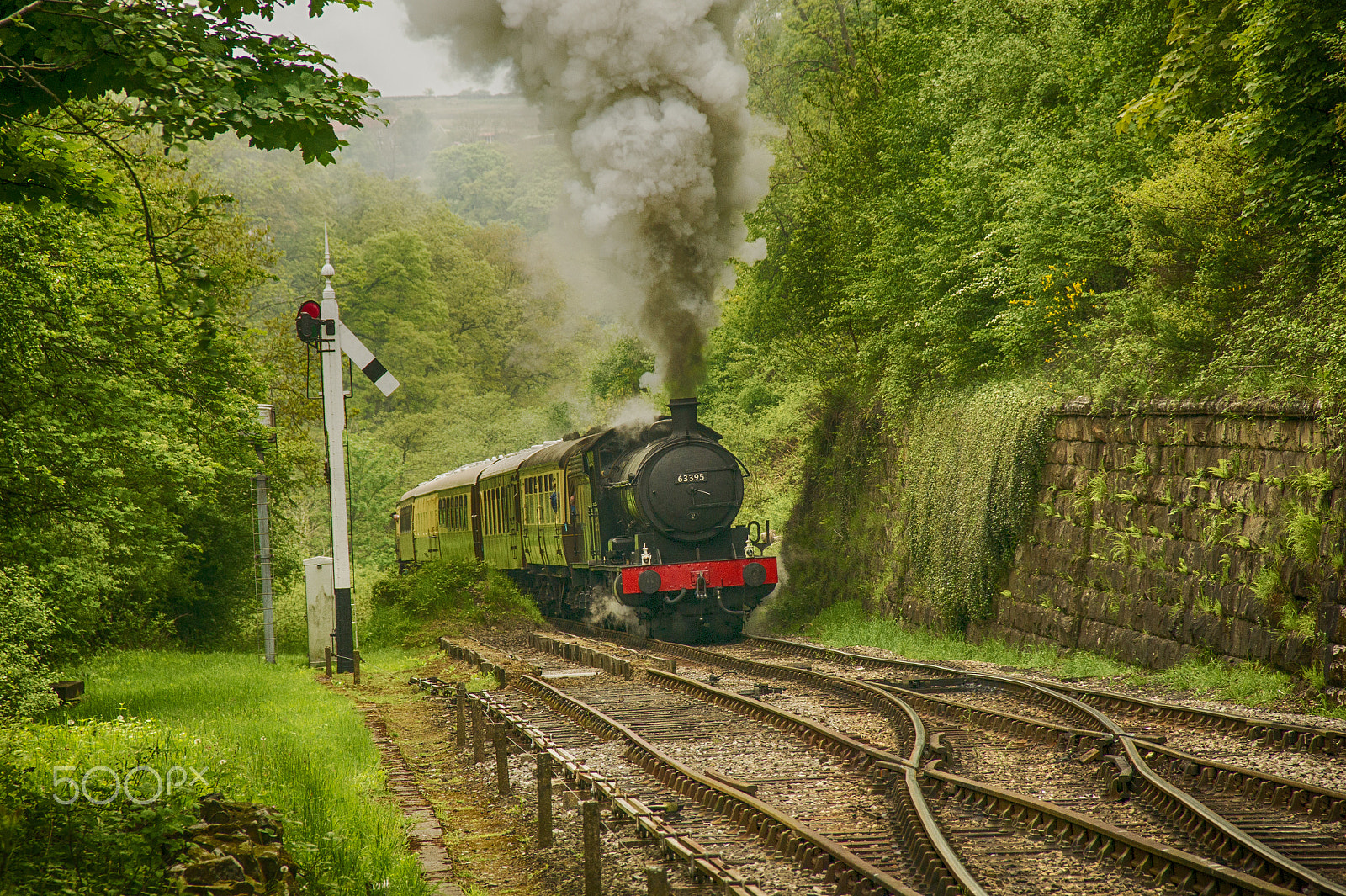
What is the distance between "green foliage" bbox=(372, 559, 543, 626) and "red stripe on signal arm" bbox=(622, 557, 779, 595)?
480 cm

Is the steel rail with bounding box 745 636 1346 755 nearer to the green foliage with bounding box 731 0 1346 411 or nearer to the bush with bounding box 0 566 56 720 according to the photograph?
the green foliage with bounding box 731 0 1346 411

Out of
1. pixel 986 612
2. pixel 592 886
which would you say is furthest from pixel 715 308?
pixel 592 886

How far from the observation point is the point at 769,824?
21.1 ft

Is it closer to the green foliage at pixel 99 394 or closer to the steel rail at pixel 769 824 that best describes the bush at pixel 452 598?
the green foliage at pixel 99 394

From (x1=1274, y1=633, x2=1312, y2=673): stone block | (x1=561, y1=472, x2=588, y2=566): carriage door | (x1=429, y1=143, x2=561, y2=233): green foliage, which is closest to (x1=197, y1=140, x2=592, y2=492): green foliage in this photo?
(x1=429, y1=143, x2=561, y2=233): green foliage

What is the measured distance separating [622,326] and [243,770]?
114ft

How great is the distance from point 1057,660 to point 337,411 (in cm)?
999

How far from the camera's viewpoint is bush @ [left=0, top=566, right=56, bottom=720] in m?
8.22

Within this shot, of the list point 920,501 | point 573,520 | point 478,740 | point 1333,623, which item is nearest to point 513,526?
point 573,520

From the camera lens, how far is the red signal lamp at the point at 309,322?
1454 centimetres

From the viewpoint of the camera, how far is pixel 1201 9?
41.0 feet

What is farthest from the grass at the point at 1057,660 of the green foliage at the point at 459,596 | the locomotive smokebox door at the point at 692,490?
the green foliage at the point at 459,596

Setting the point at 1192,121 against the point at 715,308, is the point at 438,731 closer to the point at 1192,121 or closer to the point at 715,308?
the point at 715,308

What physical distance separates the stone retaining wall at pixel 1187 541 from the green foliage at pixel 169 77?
885cm
